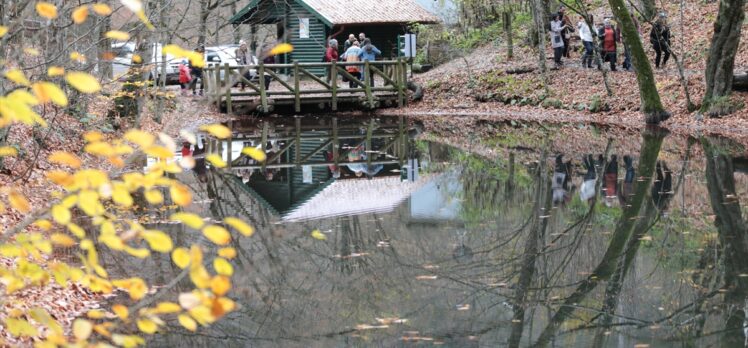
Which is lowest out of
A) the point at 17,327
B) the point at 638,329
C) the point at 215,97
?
the point at 638,329

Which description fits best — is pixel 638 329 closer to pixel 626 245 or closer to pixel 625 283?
pixel 625 283

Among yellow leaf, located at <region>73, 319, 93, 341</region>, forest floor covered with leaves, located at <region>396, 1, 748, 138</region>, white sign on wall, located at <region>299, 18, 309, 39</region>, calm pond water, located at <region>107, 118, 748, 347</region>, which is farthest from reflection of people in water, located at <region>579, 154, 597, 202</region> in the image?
white sign on wall, located at <region>299, 18, 309, 39</region>

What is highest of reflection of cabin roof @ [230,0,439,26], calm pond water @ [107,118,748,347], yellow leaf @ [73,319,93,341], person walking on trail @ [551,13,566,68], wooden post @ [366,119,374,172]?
reflection of cabin roof @ [230,0,439,26]

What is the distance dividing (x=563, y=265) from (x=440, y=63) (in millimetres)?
33077

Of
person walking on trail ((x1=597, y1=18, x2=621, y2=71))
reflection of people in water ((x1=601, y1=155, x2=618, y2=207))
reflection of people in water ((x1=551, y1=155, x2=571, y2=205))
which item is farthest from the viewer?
person walking on trail ((x1=597, y1=18, x2=621, y2=71))

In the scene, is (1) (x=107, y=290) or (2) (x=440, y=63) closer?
(1) (x=107, y=290)

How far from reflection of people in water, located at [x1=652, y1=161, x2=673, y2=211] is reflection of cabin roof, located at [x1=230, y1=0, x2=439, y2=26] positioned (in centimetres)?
2644

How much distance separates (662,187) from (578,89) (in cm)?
1630

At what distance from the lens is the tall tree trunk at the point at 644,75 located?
81.5ft

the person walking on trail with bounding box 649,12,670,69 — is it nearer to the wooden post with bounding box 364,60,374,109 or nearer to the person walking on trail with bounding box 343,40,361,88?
the wooden post with bounding box 364,60,374,109

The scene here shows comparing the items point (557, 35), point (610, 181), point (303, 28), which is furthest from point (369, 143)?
point (303, 28)

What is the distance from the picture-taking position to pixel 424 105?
33969mm

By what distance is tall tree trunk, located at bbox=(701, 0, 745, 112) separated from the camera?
73.4 feet

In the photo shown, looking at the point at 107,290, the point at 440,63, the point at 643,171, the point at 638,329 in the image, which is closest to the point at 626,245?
→ the point at 638,329
